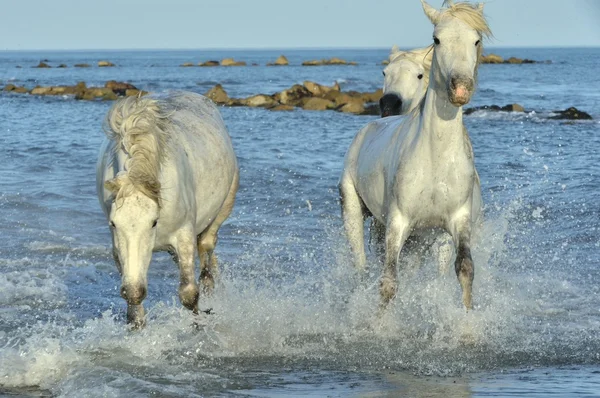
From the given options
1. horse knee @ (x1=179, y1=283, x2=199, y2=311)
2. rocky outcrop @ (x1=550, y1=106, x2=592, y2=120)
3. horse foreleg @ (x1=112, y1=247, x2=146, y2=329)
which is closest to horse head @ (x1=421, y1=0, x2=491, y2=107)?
horse knee @ (x1=179, y1=283, x2=199, y2=311)

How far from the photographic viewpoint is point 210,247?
7.90 meters

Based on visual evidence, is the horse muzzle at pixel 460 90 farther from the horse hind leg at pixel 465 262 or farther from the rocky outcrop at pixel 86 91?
the rocky outcrop at pixel 86 91

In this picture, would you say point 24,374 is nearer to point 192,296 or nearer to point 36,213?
point 192,296

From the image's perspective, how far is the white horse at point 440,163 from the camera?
20.5ft

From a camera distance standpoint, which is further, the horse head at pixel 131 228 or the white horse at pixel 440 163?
the white horse at pixel 440 163

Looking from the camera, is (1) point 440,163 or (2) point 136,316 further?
(1) point 440,163

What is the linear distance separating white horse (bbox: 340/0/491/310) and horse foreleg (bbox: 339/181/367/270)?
0.84m

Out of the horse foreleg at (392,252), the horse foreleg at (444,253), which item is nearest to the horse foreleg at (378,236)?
the horse foreleg at (444,253)

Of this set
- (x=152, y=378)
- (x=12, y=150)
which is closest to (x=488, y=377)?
(x=152, y=378)

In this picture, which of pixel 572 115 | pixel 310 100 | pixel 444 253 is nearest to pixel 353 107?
pixel 310 100

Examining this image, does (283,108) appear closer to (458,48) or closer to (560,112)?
(560,112)

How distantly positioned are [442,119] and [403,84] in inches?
82.2

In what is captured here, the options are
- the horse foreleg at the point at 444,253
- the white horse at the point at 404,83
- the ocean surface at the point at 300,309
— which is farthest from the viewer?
the white horse at the point at 404,83

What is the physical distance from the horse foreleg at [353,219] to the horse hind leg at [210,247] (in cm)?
90
